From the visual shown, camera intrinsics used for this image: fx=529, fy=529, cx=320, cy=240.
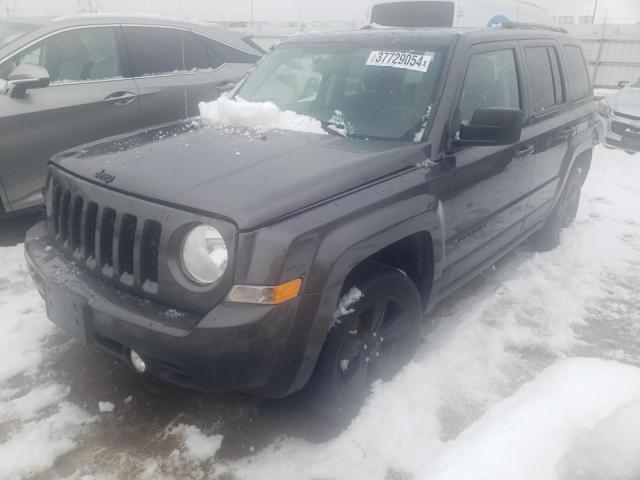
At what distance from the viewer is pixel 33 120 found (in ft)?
13.5

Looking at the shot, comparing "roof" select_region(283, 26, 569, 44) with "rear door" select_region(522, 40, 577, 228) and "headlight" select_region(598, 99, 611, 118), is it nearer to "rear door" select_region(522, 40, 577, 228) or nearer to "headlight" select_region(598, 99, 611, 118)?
"rear door" select_region(522, 40, 577, 228)

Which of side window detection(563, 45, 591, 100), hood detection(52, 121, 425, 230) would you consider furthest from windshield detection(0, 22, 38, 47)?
side window detection(563, 45, 591, 100)

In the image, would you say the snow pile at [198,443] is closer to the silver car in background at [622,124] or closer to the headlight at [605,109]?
the silver car in background at [622,124]

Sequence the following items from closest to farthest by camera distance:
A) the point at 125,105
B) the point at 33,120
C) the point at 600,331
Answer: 1. the point at 600,331
2. the point at 33,120
3. the point at 125,105

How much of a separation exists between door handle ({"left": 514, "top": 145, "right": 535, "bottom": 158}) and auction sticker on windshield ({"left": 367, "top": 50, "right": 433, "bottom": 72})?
96 centimetres

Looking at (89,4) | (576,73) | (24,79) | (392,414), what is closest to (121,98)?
(24,79)

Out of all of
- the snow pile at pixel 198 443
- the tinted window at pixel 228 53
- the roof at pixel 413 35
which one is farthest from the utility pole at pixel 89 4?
the snow pile at pixel 198 443

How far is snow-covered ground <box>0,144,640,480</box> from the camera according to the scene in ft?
6.29

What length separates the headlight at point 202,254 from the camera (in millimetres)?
2021

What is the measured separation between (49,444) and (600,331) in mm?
3271

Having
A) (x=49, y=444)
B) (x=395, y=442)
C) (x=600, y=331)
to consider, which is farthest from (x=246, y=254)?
(x=600, y=331)

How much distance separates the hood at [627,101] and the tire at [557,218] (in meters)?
5.37

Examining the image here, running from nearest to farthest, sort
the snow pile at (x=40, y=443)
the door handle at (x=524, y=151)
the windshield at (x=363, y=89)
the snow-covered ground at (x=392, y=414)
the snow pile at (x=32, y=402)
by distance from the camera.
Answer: the snow-covered ground at (x=392, y=414), the snow pile at (x=40, y=443), the snow pile at (x=32, y=402), the windshield at (x=363, y=89), the door handle at (x=524, y=151)

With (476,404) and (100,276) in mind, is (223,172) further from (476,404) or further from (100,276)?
(476,404)
